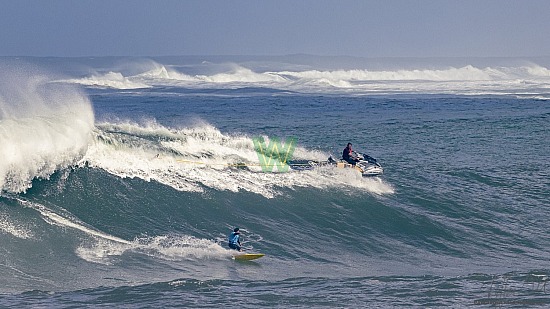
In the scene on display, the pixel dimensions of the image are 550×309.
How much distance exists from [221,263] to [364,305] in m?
3.58

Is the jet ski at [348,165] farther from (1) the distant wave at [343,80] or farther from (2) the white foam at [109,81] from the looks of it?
(2) the white foam at [109,81]

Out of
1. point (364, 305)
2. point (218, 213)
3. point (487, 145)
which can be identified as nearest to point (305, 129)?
point (487, 145)

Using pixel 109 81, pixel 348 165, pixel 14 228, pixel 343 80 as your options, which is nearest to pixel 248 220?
pixel 14 228

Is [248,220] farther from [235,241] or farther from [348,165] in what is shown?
[348,165]

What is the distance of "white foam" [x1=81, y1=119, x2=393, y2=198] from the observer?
70.9ft

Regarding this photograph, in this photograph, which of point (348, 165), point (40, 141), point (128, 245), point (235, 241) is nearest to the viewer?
point (128, 245)

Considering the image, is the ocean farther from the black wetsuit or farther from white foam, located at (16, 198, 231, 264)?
the black wetsuit

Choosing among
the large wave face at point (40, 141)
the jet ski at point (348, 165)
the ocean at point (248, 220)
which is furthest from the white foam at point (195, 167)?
the large wave face at point (40, 141)

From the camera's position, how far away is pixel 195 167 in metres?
22.9

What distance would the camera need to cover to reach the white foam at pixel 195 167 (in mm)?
21625

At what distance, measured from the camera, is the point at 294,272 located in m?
16.4

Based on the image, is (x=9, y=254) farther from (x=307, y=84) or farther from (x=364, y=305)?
(x=307, y=84)

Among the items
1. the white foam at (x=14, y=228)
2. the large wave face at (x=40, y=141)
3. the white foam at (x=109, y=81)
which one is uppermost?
the white foam at (x=109, y=81)

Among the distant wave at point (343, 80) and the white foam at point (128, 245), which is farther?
the distant wave at point (343, 80)
